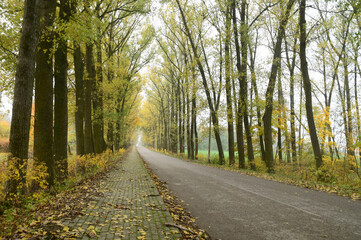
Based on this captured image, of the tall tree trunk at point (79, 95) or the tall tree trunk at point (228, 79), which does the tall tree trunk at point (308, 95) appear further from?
the tall tree trunk at point (79, 95)

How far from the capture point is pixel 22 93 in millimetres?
6348

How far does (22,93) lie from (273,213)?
7294 millimetres

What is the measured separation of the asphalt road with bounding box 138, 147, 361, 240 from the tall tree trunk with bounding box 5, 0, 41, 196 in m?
4.78

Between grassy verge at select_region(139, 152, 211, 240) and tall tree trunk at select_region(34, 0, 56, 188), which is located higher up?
tall tree trunk at select_region(34, 0, 56, 188)

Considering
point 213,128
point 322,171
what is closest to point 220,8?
point 213,128

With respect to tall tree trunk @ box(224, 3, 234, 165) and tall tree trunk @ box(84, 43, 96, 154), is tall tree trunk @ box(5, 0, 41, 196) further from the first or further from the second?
tall tree trunk @ box(224, 3, 234, 165)

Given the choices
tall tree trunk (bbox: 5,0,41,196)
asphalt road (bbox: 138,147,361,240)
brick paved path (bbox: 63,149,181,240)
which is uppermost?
tall tree trunk (bbox: 5,0,41,196)

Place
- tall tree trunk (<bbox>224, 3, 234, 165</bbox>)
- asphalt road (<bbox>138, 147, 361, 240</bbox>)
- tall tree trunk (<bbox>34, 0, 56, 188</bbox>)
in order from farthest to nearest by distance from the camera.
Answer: tall tree trunk (<bbox>224, 3, 234, 165</bbox>), tall tree trunk (<bbox>34, 0, 56, 188</bbox>), asphalt road (<bbox>138, 147, 361, 240</bbox>)

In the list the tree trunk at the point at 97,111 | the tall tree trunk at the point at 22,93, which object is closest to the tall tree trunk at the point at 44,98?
the tall tree trunk at the point at 22,93

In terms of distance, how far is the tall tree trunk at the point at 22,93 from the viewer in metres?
6.30

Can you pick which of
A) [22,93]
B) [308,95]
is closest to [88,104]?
[22,93]

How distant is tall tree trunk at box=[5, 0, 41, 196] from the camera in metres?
6.30

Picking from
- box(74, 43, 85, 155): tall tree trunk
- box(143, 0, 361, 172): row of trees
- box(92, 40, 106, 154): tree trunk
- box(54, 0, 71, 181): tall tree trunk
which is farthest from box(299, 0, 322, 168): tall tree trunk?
box(92, 40, 106, 154): tree trunk

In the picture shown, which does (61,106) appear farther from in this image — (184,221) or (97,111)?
(97,111)
